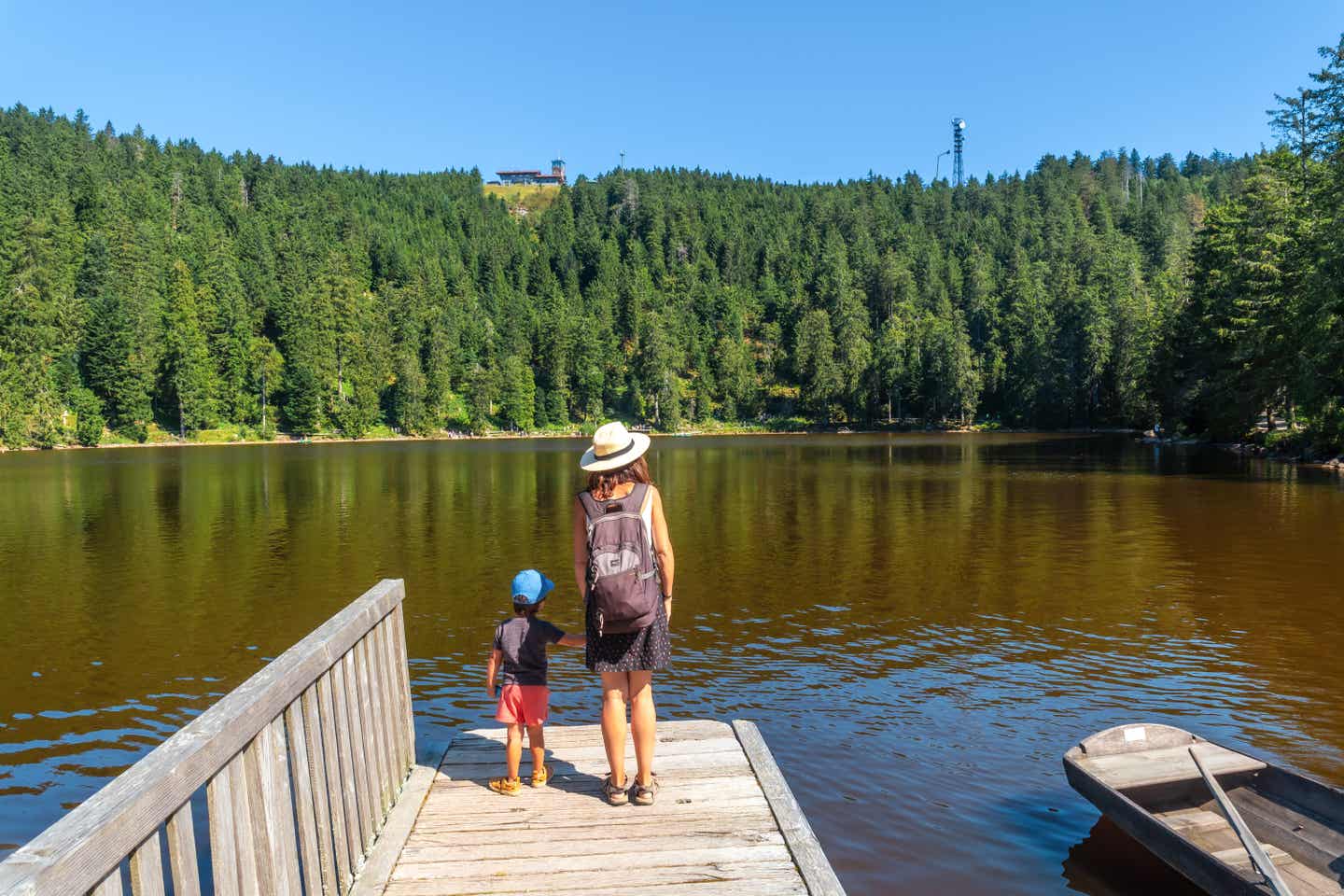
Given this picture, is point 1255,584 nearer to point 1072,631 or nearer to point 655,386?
point 1072,631

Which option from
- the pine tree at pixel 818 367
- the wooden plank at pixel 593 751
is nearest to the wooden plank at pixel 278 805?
the wooden plank at pixel 593 751

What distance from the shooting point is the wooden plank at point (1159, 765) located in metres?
7.03

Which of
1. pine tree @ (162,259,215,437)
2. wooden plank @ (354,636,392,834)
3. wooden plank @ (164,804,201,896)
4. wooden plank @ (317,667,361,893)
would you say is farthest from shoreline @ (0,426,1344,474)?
wooden plank @ (164,804,201,896)

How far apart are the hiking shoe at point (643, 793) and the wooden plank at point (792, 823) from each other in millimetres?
733

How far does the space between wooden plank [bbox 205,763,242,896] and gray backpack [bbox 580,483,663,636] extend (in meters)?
2.38

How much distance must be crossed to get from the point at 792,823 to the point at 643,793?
0.98 meters

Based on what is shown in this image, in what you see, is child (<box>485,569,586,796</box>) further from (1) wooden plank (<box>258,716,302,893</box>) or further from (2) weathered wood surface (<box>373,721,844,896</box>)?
(1) wooden plank (<box>258,716,302,893</box>)

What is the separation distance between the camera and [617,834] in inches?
212

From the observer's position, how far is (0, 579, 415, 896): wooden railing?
2.42 meters

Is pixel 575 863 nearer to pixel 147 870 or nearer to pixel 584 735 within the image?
pixel 584 735

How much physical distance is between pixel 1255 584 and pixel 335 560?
20.3 metres

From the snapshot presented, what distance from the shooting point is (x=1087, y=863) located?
729 centimetres

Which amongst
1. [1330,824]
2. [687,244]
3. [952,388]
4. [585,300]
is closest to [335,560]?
[1330,824]

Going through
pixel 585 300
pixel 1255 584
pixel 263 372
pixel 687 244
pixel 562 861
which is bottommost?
pixel 1255 584
